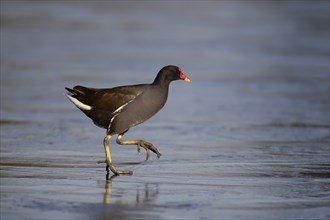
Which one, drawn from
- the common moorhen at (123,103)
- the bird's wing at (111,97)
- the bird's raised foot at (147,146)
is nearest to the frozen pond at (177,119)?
the bird's raised foot at (147,146)

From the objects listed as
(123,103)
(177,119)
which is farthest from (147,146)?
(177,119)

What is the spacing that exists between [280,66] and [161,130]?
7900 millimetres

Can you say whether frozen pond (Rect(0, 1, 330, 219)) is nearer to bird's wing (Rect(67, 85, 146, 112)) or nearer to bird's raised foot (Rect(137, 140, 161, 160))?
bird's raised foot (Rect(137, 140, 161, 160))

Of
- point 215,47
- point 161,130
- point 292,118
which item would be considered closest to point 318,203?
point 161,130

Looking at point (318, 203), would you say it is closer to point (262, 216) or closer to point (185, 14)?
point (262, 216)

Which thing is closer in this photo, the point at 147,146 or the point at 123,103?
the point at 123,103

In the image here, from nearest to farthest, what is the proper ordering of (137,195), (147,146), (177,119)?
1. (137,195)
2. (147,146)
3. (177,119)

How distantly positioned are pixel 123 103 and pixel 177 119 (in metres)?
4.04

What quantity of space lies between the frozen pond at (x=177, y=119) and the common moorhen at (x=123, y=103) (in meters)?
0.51

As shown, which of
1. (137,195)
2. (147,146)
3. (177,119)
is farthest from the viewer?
(177,119)

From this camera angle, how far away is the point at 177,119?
14594 mm

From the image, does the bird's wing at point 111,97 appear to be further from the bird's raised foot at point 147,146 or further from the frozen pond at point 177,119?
the frozen pond at point 177,119

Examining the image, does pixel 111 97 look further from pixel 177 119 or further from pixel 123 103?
pixel 177 119

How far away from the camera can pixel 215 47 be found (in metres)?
24.0
